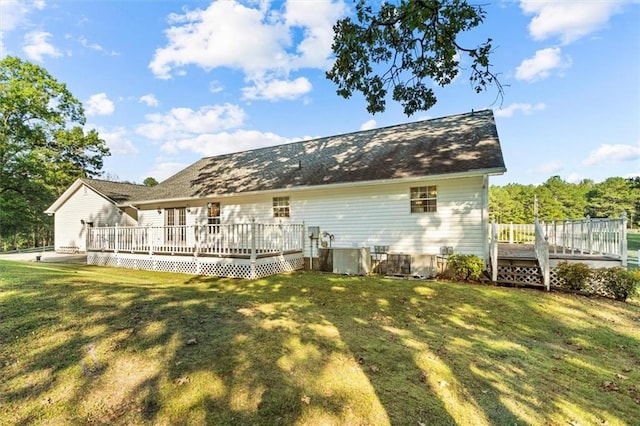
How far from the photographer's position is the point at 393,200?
11125mm

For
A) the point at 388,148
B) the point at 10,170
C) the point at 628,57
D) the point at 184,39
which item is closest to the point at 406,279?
the point at 388,148

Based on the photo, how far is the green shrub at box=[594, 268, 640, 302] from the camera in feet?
23.5

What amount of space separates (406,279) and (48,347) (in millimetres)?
8295

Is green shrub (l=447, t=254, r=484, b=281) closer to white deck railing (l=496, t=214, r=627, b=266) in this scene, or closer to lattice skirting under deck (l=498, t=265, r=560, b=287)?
lattice skirting under deck (l=498, t=265, r=560, b=287)

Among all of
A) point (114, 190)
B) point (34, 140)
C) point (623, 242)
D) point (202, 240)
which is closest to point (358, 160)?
point (202, 240)

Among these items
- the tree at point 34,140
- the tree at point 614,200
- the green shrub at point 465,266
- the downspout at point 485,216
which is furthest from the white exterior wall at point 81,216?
the tree at point 614,200

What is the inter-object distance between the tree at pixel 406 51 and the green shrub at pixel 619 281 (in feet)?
16.9

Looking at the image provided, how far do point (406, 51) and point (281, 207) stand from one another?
7.98 m

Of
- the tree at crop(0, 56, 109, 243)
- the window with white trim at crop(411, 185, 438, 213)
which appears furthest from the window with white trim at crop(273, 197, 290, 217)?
the tree at crop(0, 56, 109, 243)

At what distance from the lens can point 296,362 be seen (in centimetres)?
364

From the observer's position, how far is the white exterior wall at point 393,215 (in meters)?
9.98

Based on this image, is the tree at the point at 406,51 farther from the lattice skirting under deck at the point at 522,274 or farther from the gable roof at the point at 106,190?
the gable roof at the point at 106,190

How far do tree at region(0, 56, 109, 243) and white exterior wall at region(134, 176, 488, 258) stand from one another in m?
25.3

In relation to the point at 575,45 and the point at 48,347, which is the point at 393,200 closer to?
the point at 575,45
